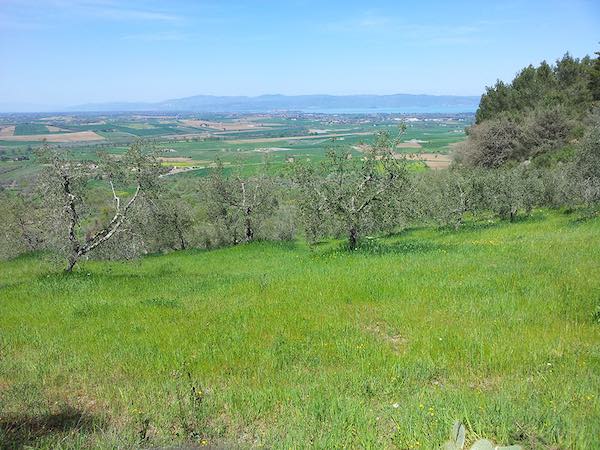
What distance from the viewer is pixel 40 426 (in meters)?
6.07

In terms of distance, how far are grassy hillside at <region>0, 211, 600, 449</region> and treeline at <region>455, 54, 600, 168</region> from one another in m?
36.6

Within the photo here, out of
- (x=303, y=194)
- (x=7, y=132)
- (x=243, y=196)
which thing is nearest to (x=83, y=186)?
(x=303, y=194)

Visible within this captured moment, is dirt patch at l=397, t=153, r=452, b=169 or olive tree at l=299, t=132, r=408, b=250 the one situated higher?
olive tree at l=299, t=132, r=408, b=250

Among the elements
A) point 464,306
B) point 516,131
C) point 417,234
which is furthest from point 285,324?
point 516,131

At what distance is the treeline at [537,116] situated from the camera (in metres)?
49.6

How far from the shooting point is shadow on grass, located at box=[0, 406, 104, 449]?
559 cm

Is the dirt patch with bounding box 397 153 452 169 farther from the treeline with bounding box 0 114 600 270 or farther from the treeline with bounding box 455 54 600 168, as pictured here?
the treeline with bounding box 0 114 600 270

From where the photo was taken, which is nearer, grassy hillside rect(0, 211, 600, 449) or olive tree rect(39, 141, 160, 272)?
grassy hillside rect(0, 211, 600, 449)

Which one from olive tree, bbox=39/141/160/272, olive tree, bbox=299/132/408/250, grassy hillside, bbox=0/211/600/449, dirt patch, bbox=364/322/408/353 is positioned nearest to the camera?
grassy hillside, bbox=0/211/600/449

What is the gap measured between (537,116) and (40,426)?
56666mm

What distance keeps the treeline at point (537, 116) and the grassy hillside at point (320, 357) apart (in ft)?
120

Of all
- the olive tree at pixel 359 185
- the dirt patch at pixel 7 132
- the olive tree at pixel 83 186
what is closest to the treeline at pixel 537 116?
the olive tree at pixel 359 185

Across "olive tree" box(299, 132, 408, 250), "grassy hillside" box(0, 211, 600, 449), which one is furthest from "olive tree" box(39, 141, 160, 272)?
"olive tree" box(299, 132, 408, 250)

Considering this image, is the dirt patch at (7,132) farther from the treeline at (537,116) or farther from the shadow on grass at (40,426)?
the shadow on grass at (40,426)
